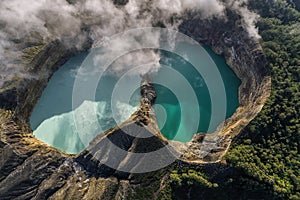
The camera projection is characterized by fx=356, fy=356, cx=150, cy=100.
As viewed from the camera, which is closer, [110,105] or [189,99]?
[110,105]

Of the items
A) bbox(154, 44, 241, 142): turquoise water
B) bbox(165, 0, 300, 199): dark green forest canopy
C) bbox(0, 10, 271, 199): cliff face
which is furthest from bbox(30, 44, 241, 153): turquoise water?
bbox(165, 0, 300, 199): dark green forest canopy

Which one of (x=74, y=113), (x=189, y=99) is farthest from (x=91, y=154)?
(x=189, y=99)

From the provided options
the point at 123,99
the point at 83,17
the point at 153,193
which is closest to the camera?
the point at 153,193

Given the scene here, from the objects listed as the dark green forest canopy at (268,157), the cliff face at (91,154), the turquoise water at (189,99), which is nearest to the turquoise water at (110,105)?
the turquoise water at (189,99)

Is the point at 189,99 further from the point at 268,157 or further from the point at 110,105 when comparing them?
the point at 268,157

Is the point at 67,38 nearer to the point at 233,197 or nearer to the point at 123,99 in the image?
the point at 123,99

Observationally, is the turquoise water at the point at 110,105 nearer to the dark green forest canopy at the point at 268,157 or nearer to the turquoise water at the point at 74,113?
the turquoise water at the point at 74,113

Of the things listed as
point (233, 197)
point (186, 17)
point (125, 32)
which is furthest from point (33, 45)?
point (233, 197)
